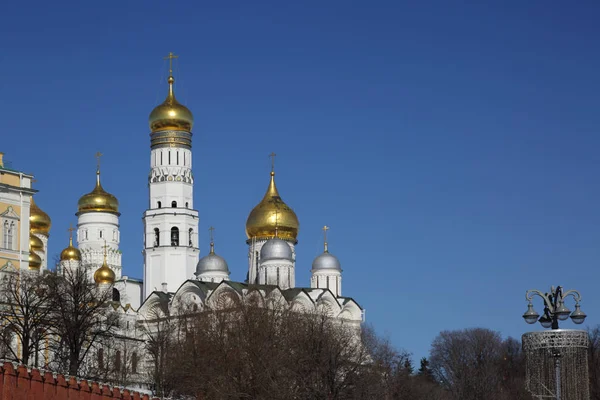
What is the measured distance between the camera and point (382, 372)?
60.5m

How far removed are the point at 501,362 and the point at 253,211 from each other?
22286 mm

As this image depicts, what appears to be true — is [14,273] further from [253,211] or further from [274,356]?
[253,211]

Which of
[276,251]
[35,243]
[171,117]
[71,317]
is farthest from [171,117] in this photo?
[71,317]

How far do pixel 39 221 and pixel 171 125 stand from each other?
1113 centimetres

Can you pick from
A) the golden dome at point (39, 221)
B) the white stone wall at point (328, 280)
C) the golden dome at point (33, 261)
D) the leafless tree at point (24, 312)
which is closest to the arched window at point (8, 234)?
the leafless tree at point (24, 312)

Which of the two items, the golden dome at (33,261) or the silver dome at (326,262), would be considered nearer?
the golden dome at (33,261)

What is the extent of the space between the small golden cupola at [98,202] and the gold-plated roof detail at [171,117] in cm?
867

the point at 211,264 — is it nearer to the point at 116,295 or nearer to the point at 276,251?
the point at 276,251

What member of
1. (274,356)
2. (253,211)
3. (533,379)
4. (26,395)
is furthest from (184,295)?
(533,379)

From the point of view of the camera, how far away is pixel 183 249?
86.3 metres

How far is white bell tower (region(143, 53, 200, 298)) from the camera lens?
86188 mm

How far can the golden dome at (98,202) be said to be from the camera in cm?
9331

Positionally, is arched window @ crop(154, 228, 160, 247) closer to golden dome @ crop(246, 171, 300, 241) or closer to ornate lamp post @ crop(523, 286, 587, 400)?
golden dome @ crop(246, 171, 300, 241)

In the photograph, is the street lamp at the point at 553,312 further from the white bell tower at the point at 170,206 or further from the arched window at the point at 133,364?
the white bell tower at the point at 170,206
